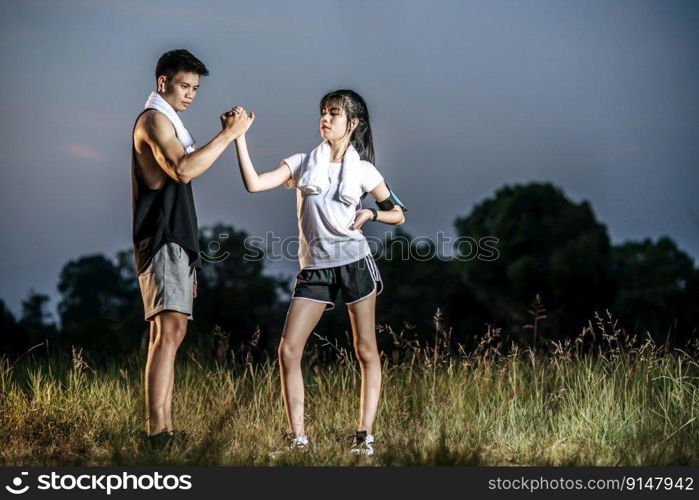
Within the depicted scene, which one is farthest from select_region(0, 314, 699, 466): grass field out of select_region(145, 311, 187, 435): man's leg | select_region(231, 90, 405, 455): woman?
select_region(231, 90, 405, 455): woman

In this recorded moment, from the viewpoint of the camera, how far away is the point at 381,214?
5305mm

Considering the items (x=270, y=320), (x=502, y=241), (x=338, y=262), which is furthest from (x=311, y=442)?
(x=502, y=241)

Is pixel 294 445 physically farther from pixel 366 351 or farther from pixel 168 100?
pixel 168 100

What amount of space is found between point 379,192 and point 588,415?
2092 mm

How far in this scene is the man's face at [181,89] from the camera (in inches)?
202

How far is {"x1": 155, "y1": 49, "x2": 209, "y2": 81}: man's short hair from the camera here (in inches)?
201

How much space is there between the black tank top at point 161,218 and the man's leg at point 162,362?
34cm

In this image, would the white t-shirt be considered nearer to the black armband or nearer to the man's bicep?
the black armband

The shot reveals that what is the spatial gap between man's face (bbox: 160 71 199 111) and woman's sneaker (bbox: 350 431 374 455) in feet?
7.15

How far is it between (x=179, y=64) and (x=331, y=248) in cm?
138

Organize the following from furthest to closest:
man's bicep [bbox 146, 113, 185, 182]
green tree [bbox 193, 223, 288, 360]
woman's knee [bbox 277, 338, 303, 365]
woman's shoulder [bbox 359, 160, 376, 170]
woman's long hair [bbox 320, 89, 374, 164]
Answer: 1. green tree [bbox 193, 223, 288, 360]
2. woman's shoulder [bbox 359, 160, 376, 170]
3. woman's long hair [bbox 320, 89, 374, 164]
4. woman's knee [bbox 277, 338, 303, 365]
5. man's bicep [bbox 146, 113, 185, 182]

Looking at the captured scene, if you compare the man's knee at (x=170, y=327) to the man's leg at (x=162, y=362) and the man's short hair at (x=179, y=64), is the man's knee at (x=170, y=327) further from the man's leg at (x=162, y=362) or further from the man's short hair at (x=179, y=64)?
the man's short hair at (x=179, y=64)

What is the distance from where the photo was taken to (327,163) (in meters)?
5.18

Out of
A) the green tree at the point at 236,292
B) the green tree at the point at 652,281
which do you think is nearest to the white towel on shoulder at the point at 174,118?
the green tree at the point at 236,292
